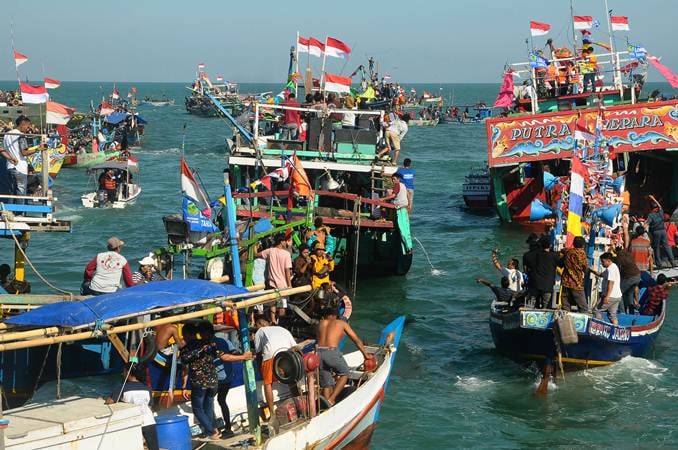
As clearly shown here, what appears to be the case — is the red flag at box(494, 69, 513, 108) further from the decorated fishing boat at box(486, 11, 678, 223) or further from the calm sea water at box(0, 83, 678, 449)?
the calm sea water at box(0, 83, 678, 449)

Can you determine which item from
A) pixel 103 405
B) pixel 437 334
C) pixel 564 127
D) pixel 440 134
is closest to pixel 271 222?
pixel 437 334

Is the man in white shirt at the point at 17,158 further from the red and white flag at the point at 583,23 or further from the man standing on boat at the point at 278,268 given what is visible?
the red and white flag at the point at 583,23

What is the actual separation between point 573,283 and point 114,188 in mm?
22032

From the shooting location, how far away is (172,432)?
33.6 feet

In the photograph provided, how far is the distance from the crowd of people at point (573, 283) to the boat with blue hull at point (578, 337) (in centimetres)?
36

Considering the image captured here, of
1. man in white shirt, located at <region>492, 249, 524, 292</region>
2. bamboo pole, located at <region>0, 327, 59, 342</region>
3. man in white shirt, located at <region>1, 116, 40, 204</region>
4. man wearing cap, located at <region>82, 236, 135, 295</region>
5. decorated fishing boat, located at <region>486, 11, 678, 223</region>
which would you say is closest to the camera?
bamboo pole, located at <region>0, 327, 59, 342</region>

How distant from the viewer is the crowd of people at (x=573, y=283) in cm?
1534

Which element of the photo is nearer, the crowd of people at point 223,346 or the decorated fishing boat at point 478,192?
the crowd of people at point 223,346

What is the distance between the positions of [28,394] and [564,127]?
17.8 meters

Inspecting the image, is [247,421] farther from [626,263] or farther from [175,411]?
A: [626,263]

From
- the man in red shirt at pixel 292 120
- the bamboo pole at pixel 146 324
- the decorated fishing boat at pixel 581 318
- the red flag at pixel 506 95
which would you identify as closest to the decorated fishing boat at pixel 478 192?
the red flag at pixel 506 95

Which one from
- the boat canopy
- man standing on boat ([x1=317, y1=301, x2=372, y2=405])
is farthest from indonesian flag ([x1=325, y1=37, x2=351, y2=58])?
the boat canopy

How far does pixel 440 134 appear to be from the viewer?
245 feet

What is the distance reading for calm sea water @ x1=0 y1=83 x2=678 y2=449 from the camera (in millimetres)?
14680
